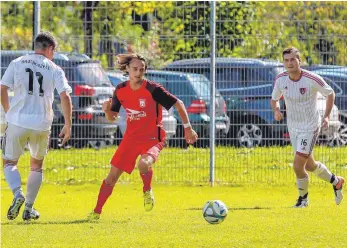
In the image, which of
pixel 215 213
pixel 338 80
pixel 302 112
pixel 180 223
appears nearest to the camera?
pixel 215 213

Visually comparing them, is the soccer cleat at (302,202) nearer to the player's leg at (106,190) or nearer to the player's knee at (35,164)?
the player's leg at (106,190)

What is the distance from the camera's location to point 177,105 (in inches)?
460

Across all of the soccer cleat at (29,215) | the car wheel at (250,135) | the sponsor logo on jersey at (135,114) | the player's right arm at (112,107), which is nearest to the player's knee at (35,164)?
the soccer cleat at (29,215)

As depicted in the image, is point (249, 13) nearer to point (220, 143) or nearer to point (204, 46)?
point (204, 46)

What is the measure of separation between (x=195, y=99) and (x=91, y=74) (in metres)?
1.82

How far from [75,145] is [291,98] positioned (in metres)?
5.34

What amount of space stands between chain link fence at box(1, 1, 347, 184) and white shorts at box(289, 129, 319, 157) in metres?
3.49

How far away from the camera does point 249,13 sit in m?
17.3

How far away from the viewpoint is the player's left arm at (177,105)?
38.1 feet

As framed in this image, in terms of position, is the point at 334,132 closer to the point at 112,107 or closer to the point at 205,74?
the point at 205,74

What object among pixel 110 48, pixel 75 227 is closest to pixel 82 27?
pixel 110 48

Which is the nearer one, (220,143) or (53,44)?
(53,44)

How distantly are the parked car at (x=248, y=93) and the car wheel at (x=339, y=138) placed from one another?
0.75 meters

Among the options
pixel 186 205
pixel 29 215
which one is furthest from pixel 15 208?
pixel 186 205
